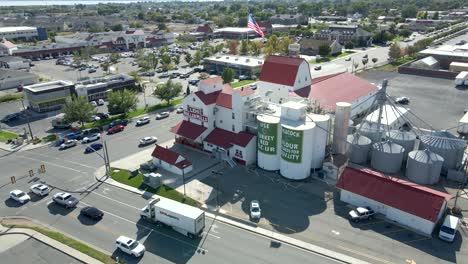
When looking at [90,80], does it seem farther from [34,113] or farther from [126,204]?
[126,204]

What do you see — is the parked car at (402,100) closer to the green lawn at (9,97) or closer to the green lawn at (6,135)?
the green lawn at (6,135)

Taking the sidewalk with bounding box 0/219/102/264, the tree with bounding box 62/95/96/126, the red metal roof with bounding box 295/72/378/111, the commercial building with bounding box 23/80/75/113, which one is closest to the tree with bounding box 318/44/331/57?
the red metal roof with bounding box 295/72/378/111

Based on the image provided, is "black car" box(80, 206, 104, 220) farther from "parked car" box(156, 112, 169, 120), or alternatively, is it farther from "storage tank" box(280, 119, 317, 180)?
"parked car" box(156, 112, 169, 120)

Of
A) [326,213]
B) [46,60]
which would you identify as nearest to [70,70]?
[46,60]

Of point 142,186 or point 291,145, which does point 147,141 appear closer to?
point 142,186

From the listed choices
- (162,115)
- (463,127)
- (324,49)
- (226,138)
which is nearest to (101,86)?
(162,115)

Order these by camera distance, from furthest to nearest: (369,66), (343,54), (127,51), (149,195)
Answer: (127,51) < (343,54) < (369,66) < (149,195)
